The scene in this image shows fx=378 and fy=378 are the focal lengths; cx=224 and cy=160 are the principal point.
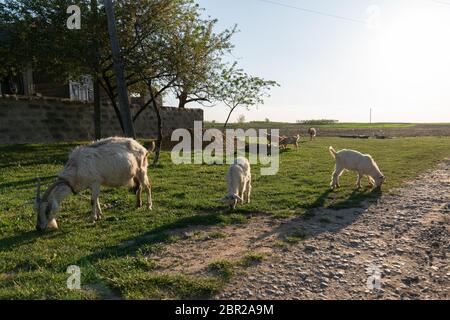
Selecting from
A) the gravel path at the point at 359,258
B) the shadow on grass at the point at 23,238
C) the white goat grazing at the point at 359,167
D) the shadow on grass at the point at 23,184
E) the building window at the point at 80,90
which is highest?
the building window at the point at 80,90

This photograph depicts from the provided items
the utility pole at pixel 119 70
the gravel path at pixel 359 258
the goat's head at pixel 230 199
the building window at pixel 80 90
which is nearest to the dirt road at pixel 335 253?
the gravel path at pixel 359 258

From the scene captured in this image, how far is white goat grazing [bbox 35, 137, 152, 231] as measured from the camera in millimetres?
7555

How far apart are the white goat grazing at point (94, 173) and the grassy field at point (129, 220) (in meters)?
0.42

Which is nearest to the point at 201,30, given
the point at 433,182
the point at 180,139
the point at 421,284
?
the point at 180,139

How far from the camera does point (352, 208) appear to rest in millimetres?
9461

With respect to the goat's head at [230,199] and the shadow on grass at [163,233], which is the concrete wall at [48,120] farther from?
the goat's head at [230,199]

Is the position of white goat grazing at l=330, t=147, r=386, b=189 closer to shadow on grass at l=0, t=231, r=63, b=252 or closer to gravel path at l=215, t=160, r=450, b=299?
gravel path at l=215, t=160, r=450, b=299

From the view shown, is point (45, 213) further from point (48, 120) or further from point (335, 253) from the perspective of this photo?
point (48, 120)

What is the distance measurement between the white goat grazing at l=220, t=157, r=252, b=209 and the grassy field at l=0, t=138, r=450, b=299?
278 mm

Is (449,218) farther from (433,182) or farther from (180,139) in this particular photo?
(180,139)

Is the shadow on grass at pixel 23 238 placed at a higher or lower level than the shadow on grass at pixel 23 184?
lower

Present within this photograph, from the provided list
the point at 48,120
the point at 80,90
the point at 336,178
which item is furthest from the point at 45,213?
the point at 80,90

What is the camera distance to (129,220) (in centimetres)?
819

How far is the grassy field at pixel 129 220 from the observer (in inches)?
200
